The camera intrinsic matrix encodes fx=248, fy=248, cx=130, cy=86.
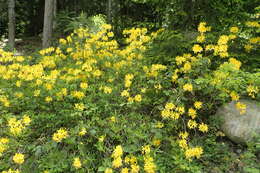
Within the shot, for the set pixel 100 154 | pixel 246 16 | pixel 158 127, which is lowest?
pixel 100 154

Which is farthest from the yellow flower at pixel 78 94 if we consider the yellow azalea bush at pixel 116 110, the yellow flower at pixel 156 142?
the yellow flower at pixel 156 142

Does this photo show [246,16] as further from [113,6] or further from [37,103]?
[113,6]

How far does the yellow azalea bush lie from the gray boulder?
118mm

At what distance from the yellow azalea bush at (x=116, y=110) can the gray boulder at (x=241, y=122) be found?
0.12m

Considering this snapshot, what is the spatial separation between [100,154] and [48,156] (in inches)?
22.6

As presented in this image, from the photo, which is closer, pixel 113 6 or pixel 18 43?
pixel 113 6

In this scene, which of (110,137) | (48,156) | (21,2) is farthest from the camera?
(21,2)

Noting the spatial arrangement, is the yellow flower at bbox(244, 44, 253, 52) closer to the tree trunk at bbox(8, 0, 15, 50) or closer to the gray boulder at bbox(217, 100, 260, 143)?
the gray boulder at bbox(217, 100, 260, 143)

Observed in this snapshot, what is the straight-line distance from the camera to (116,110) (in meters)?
3.32

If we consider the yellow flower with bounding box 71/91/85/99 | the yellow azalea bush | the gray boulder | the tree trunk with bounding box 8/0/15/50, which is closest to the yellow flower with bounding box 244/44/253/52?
the yellow azalea bush

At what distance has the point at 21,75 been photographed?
3.66m

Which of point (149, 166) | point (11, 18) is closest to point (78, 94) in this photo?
point (149, 166)

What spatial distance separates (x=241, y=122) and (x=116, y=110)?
1637mm

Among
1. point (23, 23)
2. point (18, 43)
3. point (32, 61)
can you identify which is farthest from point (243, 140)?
point (23, 23)
